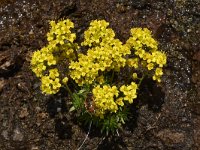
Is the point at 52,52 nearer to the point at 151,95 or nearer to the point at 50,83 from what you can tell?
the point at 50,83

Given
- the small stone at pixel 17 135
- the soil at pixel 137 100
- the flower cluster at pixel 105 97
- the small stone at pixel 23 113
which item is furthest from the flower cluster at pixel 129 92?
the small stone at pixel 17 135

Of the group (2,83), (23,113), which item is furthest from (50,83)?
(2,83)

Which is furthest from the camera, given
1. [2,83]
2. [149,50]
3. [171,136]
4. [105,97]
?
[2,83]

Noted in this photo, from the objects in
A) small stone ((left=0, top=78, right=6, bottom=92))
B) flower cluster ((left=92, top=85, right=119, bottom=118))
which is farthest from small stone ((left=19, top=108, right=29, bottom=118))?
flower cluster ((left=92, top=85, right=119, bottom=118))

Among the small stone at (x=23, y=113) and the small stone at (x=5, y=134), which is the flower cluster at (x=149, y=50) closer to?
the small stone at (x=23, y=113)

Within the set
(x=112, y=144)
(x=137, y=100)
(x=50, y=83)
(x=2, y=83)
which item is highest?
(x=50, y=83)

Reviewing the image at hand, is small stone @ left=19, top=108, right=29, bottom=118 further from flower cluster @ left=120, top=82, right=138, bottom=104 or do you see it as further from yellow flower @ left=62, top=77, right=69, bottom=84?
flower cluster @ left=120, top=82, right=138, bottom=104
